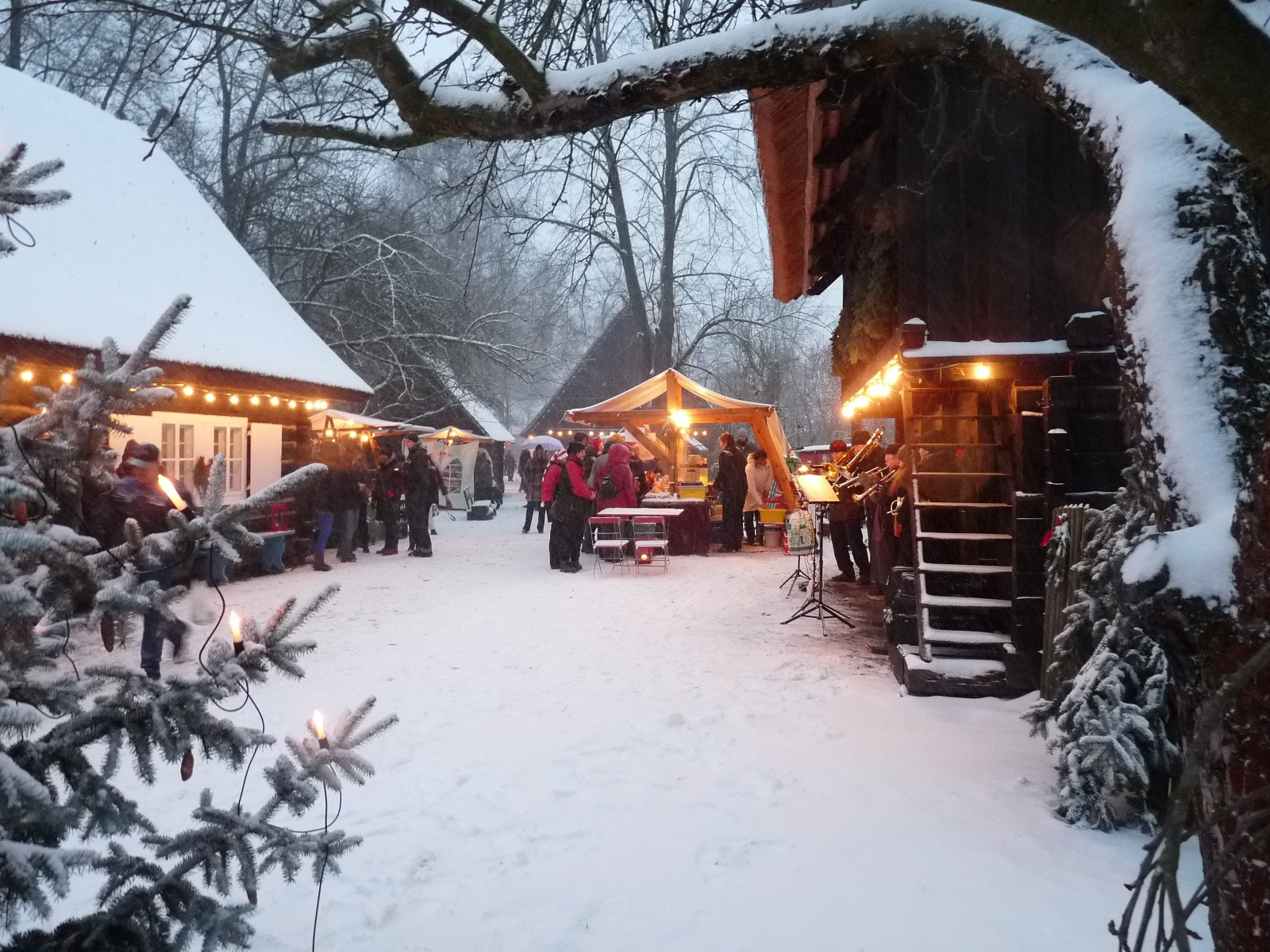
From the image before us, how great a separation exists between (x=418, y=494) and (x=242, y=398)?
310cm

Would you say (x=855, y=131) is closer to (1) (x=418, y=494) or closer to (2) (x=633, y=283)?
(1) (x=418, y=494)

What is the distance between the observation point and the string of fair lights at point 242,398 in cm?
957

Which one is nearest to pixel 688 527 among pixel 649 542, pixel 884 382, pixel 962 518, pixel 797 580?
pixel 649 542

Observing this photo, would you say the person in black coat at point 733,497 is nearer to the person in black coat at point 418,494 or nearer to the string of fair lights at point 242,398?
the person in black coat at point 418,494

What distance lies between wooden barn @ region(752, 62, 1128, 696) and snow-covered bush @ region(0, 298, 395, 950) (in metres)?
4.65

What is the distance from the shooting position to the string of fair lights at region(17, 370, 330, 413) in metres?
9.57

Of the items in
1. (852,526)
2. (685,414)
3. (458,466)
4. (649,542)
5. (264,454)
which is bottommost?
(649,542)

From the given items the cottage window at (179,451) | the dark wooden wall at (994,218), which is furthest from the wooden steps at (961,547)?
the cottage window at (179,451)

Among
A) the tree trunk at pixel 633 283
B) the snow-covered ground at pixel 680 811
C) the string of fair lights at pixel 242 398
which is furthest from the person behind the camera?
the tree trunk at pixel 633 283

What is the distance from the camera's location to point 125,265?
1039 centimetres

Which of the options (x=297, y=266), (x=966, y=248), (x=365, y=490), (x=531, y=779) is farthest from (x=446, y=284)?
(x=531, y=779)

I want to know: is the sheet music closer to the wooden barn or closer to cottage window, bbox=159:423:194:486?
the wooden barn

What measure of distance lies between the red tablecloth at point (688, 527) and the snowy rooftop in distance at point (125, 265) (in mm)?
5795

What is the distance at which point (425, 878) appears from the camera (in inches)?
129
